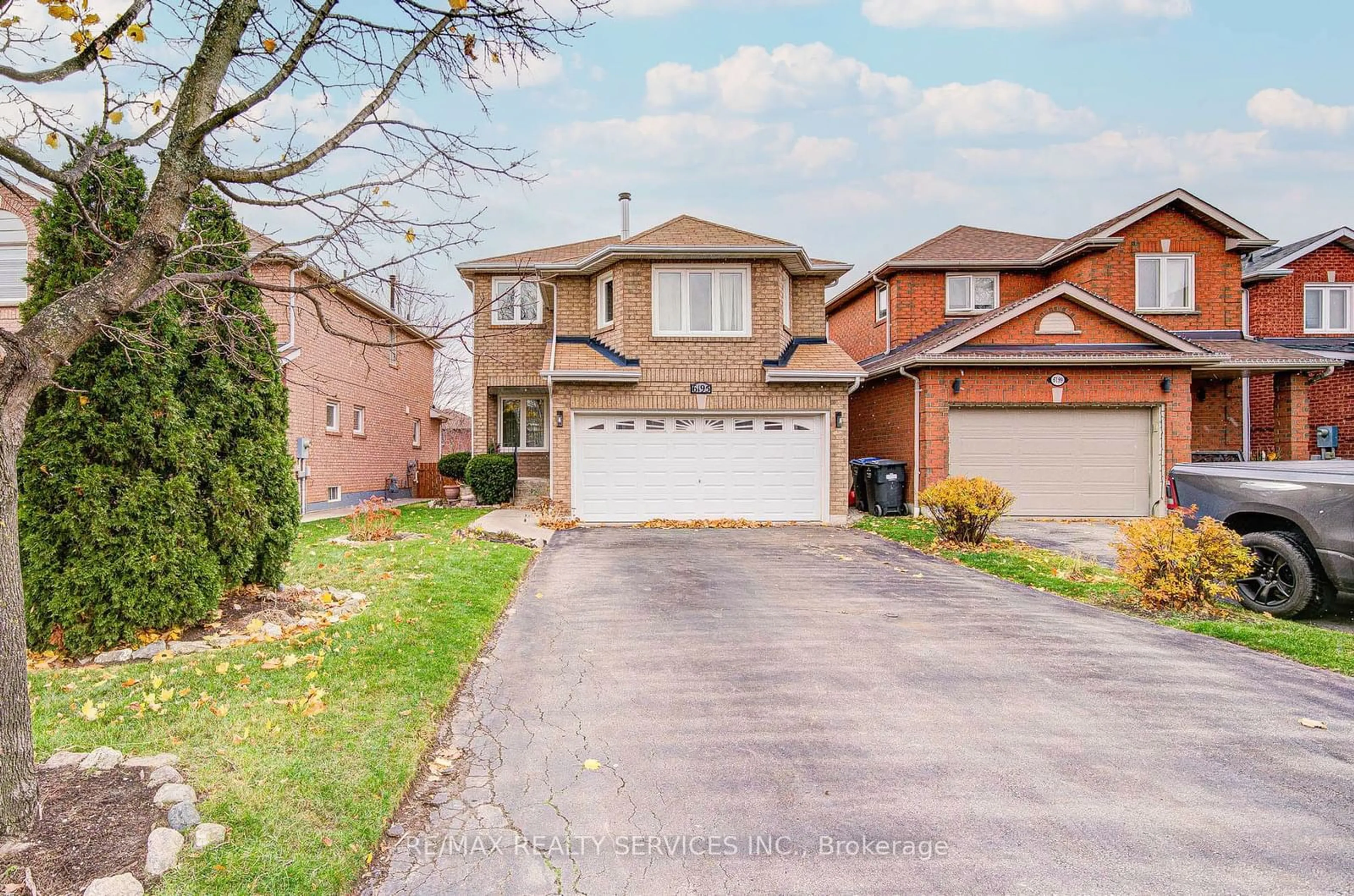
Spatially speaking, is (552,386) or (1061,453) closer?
(552,386)

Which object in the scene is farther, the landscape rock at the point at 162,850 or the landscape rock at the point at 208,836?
the landscape rock at the point at 208,836

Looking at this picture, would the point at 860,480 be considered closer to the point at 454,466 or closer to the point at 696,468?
the point at 696,468

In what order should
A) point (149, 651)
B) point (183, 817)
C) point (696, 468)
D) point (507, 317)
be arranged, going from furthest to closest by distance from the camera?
point (507, 317) < point (696, 468) < point (149, 651) < point (183, 817)

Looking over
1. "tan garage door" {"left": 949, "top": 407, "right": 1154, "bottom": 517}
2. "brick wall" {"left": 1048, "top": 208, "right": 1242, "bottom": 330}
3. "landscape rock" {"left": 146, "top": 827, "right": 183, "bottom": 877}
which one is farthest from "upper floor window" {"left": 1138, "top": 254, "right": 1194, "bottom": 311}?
"landscape rock" {"left": 146, "top": 827, "right": 183, "bottom": 877}

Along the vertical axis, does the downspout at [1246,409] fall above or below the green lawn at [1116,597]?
above

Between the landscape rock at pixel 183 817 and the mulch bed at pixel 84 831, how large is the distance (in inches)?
2.1

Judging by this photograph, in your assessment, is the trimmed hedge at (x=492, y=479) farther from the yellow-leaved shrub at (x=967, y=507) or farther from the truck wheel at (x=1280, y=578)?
the truck wheel at (x=1280, y=578)

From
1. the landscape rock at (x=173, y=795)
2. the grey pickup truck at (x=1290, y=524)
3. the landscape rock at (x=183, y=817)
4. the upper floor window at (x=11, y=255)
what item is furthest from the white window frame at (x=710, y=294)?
the upper floor window at (x=11, y=255)

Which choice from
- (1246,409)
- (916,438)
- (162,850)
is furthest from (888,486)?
(162,850)

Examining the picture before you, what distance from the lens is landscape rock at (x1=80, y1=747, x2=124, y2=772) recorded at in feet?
10.2

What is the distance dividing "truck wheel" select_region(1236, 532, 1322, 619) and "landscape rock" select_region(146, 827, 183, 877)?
Answer: 8187 mm

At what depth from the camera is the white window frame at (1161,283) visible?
15.9 m

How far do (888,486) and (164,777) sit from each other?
43.4 ft

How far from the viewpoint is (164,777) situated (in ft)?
9.93
